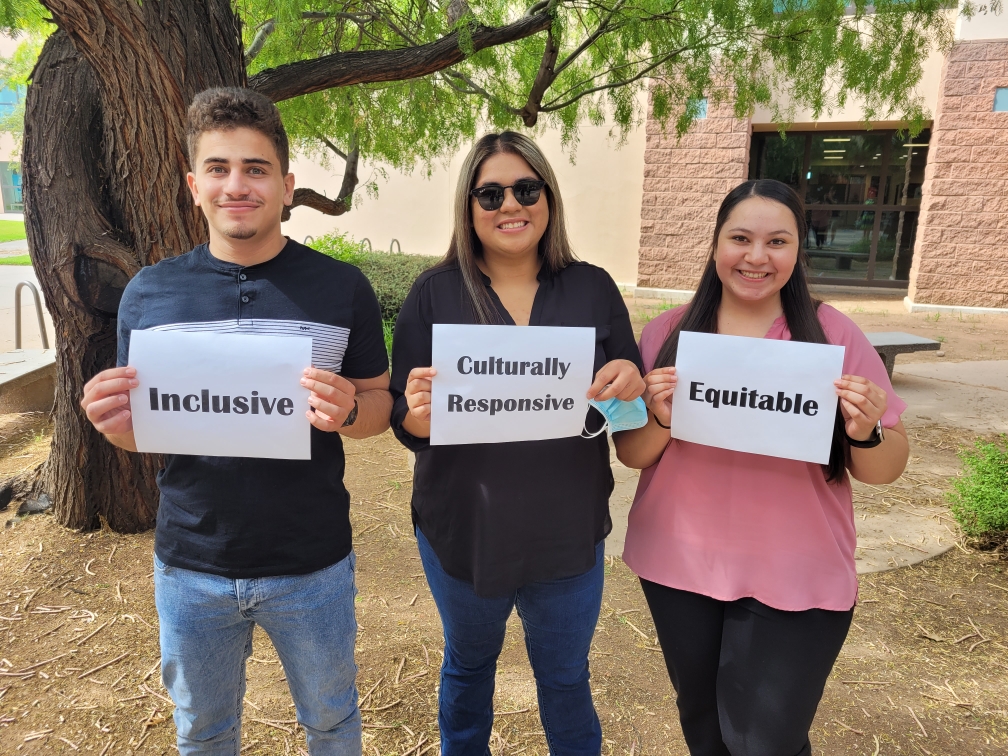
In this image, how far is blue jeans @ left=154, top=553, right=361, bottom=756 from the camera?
1.71 meters

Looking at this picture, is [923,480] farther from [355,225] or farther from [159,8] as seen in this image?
[355,225]

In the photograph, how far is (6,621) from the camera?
3145mm

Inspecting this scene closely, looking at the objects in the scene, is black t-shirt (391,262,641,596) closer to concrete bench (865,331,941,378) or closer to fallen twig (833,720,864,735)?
fallen twig (833,720,864,735)

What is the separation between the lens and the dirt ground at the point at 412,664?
2.50 metres

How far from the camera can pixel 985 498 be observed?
3787mm

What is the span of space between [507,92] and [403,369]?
5430 mm

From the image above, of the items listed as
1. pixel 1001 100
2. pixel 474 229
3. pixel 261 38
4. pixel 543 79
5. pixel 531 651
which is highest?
pixel 1001 100

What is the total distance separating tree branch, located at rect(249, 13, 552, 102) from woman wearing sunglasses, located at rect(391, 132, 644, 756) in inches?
105

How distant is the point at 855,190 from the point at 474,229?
48.6ft

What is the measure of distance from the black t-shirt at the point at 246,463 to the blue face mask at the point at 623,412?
0.71 metres

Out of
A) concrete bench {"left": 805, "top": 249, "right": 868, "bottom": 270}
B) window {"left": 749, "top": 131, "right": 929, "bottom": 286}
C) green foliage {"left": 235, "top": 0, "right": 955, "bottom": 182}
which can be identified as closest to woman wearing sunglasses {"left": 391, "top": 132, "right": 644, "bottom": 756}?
green foliage {"left": 235, "top": 0, "right": 955, "bottom": 182}

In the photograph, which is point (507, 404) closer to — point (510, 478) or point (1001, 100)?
point (510, 478)

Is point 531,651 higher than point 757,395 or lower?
lower

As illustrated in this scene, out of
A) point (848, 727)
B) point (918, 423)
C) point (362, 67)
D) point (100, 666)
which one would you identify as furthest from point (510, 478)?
point (918, 423)
